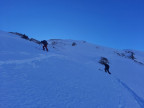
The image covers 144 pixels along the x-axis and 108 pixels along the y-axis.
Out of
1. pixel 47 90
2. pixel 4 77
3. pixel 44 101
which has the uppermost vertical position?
pixel 4 77

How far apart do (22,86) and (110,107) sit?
3949mm

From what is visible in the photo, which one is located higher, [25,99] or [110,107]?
[25,99]

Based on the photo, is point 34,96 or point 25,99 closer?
point 25,99

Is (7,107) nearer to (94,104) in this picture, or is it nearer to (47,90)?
(47,90)

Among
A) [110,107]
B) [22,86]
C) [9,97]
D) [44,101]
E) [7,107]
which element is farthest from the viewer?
[110,107]

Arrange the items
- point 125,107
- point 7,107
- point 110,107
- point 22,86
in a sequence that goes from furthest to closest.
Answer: point 125,107
point 110,107
point 22,86
point 7,107

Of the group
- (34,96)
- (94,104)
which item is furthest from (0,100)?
(94,104)

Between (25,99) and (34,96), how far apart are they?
1.23 feet

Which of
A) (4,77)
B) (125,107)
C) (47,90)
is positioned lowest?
(125,107)

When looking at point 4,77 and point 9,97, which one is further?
point 4,77

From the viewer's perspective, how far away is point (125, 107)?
226 inches

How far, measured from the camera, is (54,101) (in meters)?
4.22

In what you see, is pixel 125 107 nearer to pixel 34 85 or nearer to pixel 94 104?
pixel 94 104

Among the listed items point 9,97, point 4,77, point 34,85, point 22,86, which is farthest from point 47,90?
point 4,77
